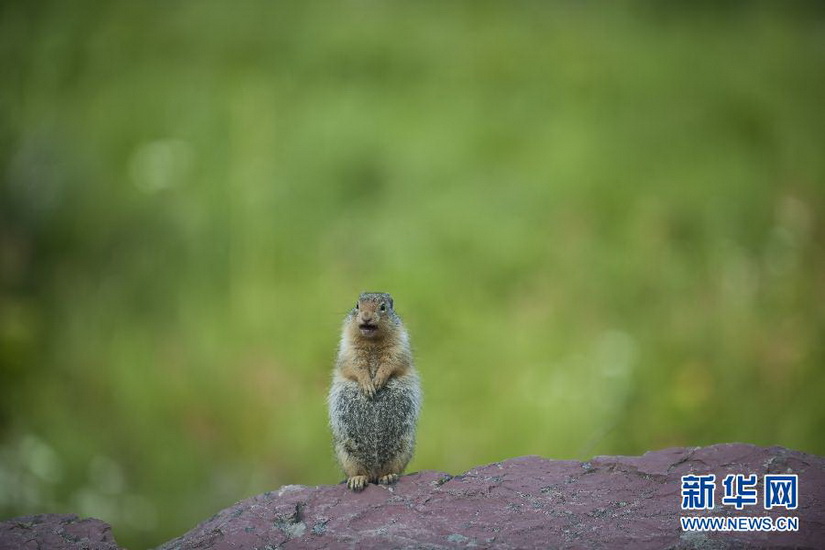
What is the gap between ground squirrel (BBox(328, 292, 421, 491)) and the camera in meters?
6.05

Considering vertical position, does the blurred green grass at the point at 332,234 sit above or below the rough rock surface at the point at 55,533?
above

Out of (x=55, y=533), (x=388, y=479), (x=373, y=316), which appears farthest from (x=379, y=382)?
(x=55, y=533)

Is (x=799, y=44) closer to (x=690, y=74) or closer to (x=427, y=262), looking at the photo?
(x=690, y=74)

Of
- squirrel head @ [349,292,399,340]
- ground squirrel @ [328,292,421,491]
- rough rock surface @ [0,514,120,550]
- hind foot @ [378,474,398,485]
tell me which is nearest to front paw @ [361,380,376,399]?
ground squirrel @ [328,292,421,491]

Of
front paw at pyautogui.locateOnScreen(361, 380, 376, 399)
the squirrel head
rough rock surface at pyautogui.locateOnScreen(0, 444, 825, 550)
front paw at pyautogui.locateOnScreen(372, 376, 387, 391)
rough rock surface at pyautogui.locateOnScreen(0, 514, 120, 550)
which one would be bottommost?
rough rock surface at pyautogui.locateOnScreen(0, 514, 120, 550)

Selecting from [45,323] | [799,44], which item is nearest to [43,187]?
[45,323]

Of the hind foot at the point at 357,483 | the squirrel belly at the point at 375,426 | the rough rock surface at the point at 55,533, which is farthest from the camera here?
the squirrel belly at the point at 375,426

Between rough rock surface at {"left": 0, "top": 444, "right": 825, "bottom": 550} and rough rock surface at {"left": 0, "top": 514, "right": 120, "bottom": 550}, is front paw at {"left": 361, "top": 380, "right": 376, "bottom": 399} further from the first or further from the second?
rough rock surface at {"left": 0, "top": 514, "right": 120, "bottom": 550}

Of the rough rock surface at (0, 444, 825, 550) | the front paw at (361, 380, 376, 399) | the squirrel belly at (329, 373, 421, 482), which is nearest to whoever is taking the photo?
the rough rock surface at (0, 444, 825, 550)

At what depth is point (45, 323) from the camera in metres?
10.4

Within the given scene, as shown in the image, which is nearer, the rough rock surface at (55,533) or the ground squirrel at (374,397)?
the rough rock surface at (55,533)

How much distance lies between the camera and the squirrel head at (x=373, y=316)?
6.17 m

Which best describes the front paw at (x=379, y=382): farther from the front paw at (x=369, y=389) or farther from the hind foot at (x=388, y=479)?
the hind foot at (x=388, y=479)

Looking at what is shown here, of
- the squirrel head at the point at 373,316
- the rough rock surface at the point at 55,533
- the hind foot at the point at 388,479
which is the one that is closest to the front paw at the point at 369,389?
the squirrel head at the point at 373,316
